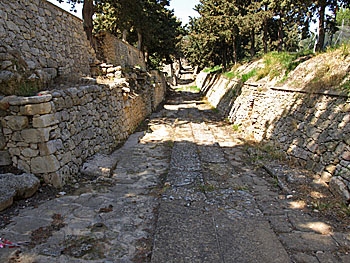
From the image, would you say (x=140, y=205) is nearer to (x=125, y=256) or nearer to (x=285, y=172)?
(x=125, y=256)

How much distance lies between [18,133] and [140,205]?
7.56 ft

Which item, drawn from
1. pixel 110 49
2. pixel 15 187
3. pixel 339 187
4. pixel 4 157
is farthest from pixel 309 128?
pixel 110 49

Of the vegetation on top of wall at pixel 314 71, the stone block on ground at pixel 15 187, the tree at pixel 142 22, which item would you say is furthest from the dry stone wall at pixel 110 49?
the stone block on ground at pixel 15 187

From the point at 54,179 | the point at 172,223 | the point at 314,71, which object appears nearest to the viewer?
the point at 172,223

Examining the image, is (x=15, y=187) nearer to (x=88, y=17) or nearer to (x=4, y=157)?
(x=4, y=157)

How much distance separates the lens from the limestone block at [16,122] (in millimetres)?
3934

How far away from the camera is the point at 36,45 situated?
6156 mm

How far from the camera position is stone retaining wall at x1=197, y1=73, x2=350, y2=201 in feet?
14.6

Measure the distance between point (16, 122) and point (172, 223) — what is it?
9.63 feet

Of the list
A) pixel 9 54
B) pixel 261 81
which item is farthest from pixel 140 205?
pixel 261 81

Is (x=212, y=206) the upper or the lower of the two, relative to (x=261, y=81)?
lower

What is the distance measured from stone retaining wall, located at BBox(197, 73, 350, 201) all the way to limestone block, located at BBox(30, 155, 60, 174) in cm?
472

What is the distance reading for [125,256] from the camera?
2.74m

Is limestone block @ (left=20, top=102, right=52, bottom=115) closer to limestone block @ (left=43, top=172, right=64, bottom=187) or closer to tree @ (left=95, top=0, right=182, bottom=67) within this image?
limestone block @ (left=43, top=172, right=64, bottom=187)
